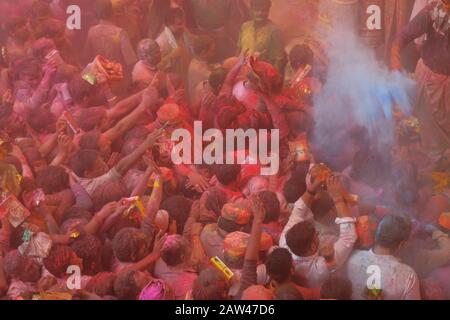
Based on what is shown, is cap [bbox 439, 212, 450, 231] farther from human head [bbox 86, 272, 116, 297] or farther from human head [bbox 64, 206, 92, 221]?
human head [bbox 64, 206, 92, 221]

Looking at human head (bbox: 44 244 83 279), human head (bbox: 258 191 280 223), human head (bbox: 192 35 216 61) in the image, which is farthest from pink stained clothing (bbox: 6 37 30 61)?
human head (bbox: 258 191 280 223)

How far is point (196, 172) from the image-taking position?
773 cm

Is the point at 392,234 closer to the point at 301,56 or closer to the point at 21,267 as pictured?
the point at 301,56

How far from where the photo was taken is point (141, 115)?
7820mm

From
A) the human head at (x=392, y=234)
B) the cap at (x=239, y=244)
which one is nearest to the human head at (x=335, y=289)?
the human head at (x=392, y=234)

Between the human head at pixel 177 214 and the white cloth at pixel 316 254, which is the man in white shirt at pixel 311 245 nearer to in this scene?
the white cloth at pixel 316 254

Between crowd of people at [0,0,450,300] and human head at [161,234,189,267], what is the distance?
12 mm

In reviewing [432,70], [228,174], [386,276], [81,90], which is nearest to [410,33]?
[432,70]

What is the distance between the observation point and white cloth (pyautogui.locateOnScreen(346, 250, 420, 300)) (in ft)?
24.7

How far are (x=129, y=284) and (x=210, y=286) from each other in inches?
26.8
